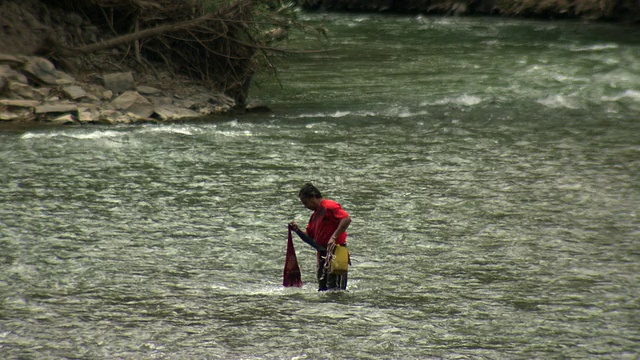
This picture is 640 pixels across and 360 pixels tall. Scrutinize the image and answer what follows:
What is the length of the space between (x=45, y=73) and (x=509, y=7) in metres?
35.6

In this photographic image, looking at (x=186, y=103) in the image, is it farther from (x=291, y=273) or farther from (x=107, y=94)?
(x=291, y=273)

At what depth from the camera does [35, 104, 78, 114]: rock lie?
20.3 meters

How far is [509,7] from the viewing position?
52.6 m

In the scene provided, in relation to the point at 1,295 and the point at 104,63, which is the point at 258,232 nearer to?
the point at 1,295

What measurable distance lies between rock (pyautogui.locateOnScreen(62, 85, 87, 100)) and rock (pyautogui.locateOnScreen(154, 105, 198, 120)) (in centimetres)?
155

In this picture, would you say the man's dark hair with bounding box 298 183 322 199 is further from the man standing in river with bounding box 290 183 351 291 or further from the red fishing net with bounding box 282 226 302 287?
the red fishing net with bounding box 282 226 302 287

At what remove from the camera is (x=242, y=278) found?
37.3 feet

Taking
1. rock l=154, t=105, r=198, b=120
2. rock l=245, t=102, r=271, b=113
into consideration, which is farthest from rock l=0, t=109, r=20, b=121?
rock l=245, t=102, r=271, b=113

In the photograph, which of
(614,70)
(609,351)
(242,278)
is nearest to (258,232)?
(242,278)

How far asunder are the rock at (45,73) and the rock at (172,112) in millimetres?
1938

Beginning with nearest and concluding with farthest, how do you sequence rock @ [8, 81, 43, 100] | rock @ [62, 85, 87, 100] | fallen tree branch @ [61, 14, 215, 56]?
1. rock @ [8, 81, 43, 100]
2. rock @ [62, 85, 87, 100]
3. fallen tree branch @ [61, 14, 215, 56]

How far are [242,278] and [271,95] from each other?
1498 cm

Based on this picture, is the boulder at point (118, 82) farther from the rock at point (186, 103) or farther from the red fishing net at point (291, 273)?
the red fishing net at point (291, 273)

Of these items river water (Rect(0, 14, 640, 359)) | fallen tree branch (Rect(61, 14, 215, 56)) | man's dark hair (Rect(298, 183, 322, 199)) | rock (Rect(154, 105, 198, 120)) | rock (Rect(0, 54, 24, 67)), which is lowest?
river water (Rect(0, 14, 640, 359))
